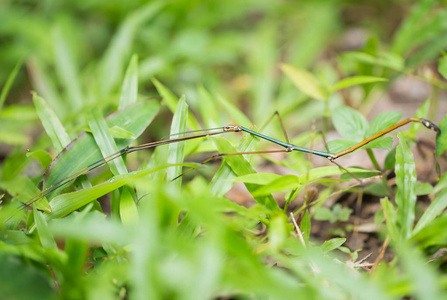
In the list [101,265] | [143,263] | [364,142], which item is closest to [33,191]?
[101,265]

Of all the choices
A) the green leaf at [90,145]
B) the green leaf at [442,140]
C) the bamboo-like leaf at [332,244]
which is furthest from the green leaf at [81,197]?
the green leaf at [442,140]

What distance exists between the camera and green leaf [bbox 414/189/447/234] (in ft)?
3.69

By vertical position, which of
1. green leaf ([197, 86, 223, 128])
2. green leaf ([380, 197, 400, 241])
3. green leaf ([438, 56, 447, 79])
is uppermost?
green leaf ([438, 56, 447, 79])

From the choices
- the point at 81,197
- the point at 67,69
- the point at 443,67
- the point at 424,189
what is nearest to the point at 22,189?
the point at 81,197

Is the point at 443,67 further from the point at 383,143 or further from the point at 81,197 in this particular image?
the point at 81,197

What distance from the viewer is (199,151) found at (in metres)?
1.52

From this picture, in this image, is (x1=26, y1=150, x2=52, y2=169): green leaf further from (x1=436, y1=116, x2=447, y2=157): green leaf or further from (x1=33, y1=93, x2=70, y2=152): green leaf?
(x1=436, y1=116, x2=447, y2=157): green leaf

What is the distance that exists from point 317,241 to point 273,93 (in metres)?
1.42

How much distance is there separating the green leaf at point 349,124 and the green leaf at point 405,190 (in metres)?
0.17

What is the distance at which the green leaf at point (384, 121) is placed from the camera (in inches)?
50.0

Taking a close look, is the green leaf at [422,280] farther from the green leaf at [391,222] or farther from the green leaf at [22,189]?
the green leaf at [22,189]

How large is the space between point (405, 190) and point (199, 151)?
810 mm

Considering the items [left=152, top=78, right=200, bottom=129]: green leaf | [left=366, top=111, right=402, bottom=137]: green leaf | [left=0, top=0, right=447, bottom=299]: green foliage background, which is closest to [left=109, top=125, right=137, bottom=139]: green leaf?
[left=0, top=0, right=447, bottom=299]: green foliage background

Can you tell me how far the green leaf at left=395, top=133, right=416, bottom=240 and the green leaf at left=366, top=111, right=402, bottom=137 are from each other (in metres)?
0.10
